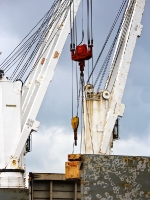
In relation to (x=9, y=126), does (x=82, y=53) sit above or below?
above

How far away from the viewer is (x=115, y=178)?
72.5 ft

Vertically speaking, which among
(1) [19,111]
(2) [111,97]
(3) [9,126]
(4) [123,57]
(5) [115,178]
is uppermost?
(4) [123,57]

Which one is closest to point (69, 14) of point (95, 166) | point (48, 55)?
point (48, 55)

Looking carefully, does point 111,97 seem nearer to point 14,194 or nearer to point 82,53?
point 82,53

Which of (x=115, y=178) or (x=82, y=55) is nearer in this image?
(x=115, y=178)

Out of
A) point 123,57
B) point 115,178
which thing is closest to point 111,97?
point 123,57

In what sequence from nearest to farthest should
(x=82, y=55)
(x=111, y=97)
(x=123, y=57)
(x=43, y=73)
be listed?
(x=82, y=55) → (x=111, y=97) → (x=123, y=57) → (x=43, y=73)

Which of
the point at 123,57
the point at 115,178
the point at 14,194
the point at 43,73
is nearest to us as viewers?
the point at 115,178

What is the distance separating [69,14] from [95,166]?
21.4m

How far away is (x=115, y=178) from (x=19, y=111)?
19.9 meters

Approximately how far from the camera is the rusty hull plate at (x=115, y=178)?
21875mm

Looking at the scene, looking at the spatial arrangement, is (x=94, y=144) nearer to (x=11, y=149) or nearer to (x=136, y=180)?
(x=11, y=149)

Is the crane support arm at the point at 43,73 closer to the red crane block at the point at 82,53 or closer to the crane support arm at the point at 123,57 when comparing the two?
the crane support arm at the point at 123,57

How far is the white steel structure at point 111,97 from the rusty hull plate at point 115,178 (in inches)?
585
